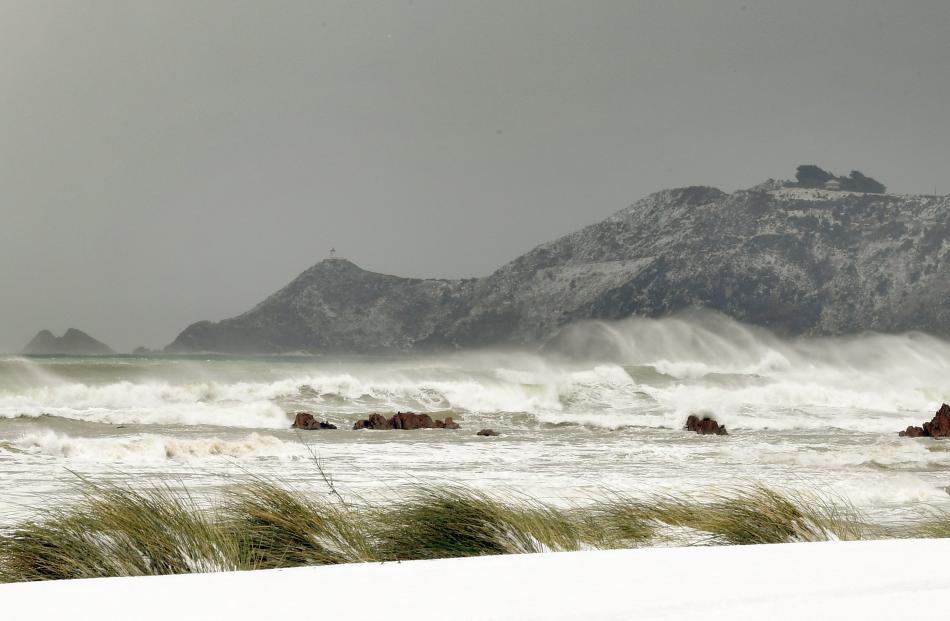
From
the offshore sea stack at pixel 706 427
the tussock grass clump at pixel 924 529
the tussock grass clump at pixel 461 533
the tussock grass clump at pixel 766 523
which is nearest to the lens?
the tussock grass clump at pixel 461 533

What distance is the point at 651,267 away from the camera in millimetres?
84875

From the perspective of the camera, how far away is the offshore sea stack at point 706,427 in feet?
49.5

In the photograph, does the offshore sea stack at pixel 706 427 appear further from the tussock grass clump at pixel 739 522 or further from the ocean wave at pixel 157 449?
the tussock grass clump at pixel 739 522

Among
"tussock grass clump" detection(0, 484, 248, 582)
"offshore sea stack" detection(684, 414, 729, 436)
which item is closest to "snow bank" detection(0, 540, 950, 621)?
"tussock grass clump" detection(0, 484, 248, 582)

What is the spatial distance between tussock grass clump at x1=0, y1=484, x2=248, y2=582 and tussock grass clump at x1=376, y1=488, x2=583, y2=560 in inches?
26.7

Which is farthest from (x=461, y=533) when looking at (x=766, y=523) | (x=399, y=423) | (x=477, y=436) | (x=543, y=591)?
(x=399, y=423)

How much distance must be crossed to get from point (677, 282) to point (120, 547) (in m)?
82.2

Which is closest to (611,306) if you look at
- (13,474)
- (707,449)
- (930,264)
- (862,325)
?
(862,325)

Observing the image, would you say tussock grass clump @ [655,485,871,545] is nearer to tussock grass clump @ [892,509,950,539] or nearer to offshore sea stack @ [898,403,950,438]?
tussock grass clump @ [892,509,950,539]

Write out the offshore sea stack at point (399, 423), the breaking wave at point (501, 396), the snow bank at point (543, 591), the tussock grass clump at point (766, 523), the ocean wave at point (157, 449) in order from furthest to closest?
the breaking wave at point (501, 396) < the offshore sea stack at point (399, 423) < the ocean wave at point (157, 449) < the tussock grass clump at point (766, 523) < the snow bank at point (543, 591)

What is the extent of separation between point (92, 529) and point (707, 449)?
383 inches

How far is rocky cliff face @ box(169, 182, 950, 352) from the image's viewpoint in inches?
2908

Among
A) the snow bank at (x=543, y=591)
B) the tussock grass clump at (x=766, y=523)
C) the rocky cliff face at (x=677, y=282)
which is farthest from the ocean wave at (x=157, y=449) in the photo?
the rocky cliff face at (x=677, y=282)

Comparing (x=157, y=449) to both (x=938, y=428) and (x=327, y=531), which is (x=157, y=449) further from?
(x=938, y=428)
